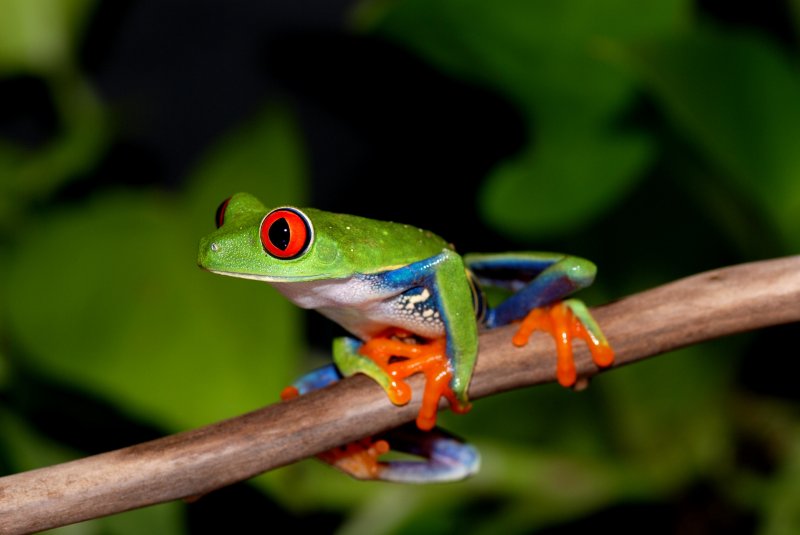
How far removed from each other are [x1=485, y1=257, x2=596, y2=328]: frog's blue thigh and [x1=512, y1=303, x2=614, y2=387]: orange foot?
4 centimetres

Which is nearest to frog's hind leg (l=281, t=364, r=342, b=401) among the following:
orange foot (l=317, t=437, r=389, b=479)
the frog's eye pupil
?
orange foot (l=317, t=437, r=389, b=479)

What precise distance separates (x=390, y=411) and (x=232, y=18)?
2.69m

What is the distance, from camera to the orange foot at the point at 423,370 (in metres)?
1.42

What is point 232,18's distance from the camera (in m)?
3.73

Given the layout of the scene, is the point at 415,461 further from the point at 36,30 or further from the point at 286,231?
the point at 36,30

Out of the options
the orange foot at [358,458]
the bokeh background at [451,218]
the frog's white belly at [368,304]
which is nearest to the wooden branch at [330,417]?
the frog's white belly at [368,304]

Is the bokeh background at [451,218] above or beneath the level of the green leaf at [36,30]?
beneath

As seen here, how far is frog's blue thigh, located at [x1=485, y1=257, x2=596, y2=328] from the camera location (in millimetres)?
1533

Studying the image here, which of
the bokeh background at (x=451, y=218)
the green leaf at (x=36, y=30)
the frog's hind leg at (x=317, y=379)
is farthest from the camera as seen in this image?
the green leaf at (x=36, y=30)

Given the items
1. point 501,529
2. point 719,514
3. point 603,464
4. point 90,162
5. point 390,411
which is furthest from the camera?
point 90,162

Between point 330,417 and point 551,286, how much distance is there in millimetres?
438

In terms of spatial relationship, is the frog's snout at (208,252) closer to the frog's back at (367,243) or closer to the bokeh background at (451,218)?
the frog's back at (367,243)

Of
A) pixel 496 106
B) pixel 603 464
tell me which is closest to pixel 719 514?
pixel 603 464

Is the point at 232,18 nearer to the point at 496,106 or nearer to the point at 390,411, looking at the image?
the point at 496,106
